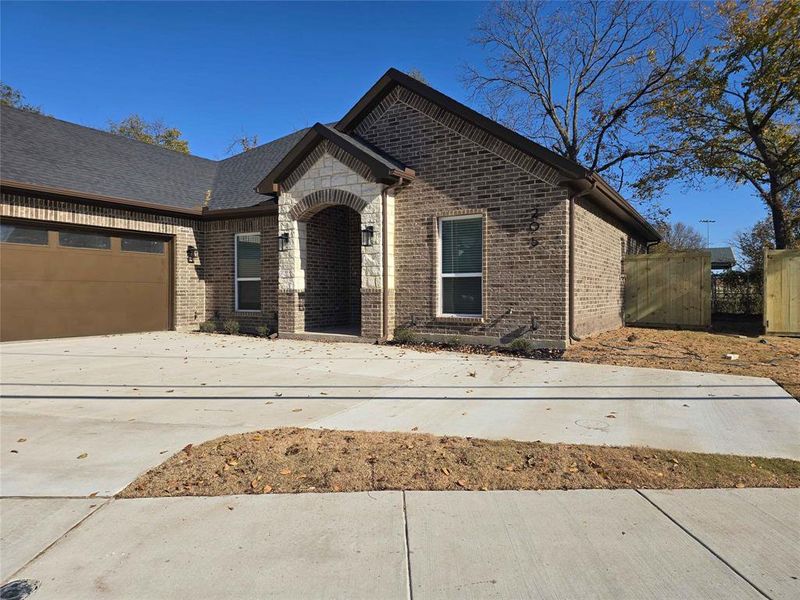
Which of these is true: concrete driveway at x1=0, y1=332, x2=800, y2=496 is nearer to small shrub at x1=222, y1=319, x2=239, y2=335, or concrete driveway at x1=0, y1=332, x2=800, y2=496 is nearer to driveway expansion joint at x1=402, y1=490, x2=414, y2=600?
driveway expansion joint at x1=402, y1=490, x2=414, y2=600

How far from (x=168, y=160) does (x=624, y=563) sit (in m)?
17.9

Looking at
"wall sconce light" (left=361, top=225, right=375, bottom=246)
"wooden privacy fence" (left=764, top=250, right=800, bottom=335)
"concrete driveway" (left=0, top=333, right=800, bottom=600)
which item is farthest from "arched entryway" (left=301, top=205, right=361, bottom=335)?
"wooden privacy fence" (left=764, top=250, right=800, bottom=335)

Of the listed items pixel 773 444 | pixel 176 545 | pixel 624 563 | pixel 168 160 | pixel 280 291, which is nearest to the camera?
pixel 624 563

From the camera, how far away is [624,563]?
109 inches

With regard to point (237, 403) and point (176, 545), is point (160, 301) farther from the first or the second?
point (176, 545)

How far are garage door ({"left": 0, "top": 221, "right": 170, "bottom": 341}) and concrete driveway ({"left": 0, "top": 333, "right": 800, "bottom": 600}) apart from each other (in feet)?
21.2

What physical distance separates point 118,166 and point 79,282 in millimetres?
4126

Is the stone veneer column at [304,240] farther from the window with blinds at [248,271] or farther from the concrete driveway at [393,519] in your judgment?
the concrete driveway at [393,519]

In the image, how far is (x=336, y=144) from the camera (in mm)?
11516

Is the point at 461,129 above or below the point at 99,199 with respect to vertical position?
above

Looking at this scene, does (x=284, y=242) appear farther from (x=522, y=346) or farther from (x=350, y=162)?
(x=522, y=346)

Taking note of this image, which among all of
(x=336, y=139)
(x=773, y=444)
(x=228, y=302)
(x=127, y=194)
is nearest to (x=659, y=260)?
(x=336, y=139)

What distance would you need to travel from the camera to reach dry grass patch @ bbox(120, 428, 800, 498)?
375cm

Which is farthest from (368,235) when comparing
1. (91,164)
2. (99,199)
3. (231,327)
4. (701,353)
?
(91,164)
